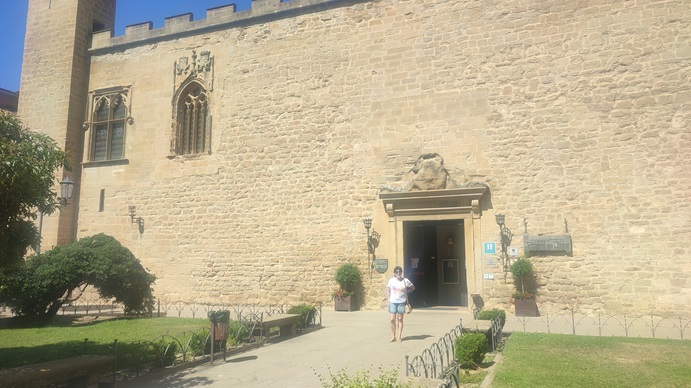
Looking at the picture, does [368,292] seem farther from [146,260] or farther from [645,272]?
[146,260]

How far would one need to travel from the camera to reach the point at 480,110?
44.1 feet

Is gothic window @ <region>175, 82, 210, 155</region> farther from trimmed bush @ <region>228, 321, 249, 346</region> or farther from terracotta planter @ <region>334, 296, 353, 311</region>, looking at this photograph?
trimmed bush @ <region>228, 321, 249, 346</region>

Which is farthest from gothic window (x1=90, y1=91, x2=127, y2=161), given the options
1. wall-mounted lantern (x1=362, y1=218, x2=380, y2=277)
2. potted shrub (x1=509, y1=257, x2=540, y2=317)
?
potted shrub (x1=509, y1=257, x2=540, y2=317)

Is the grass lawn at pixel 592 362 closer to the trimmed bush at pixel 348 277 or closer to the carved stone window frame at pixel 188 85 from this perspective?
the trimmed bush at pixel 348 277

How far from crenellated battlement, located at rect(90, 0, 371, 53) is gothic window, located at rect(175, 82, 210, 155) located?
2.11m

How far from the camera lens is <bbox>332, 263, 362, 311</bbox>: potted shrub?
13500 mm

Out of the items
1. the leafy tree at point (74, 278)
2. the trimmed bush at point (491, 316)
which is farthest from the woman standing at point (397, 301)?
the leafy tree at point (74, 278)

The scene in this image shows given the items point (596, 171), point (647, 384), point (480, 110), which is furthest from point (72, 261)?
point (596, 171)

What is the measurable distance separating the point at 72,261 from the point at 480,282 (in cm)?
1009

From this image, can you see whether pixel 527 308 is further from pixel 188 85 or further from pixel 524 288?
pixel 188 85

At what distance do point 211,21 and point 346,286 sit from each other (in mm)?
10161

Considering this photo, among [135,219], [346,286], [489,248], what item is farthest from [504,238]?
[135,219]

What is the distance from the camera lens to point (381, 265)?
45.0 ft

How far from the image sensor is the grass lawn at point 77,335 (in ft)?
26.2
